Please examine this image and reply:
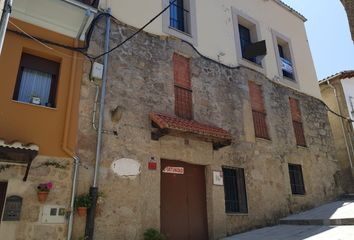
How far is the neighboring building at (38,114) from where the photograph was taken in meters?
5.82

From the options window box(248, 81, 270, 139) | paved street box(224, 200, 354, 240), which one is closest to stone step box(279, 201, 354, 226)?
paved street box(224, 200, 354, 240)

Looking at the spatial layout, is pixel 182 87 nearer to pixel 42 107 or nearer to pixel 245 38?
pixel 42 107

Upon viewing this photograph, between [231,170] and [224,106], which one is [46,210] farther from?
[224,106]

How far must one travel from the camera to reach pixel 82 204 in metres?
6.33

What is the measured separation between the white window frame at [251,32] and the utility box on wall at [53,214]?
8.06 meters

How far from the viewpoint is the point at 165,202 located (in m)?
7.95

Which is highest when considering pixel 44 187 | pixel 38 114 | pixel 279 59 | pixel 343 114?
pixel 279 59

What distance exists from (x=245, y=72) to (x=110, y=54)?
5.40 metres

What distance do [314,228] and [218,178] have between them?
2838 mm

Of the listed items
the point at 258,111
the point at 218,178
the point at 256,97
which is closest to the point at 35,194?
the point at 218,178

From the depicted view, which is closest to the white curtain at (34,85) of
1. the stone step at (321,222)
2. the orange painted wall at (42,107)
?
the orange painted wall at (42,107)

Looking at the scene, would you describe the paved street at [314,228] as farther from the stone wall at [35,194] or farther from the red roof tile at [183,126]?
the stone wall at [35,194]

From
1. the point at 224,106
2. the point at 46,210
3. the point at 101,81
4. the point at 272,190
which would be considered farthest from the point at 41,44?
the point at 272,190

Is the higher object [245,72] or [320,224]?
[245,72]
